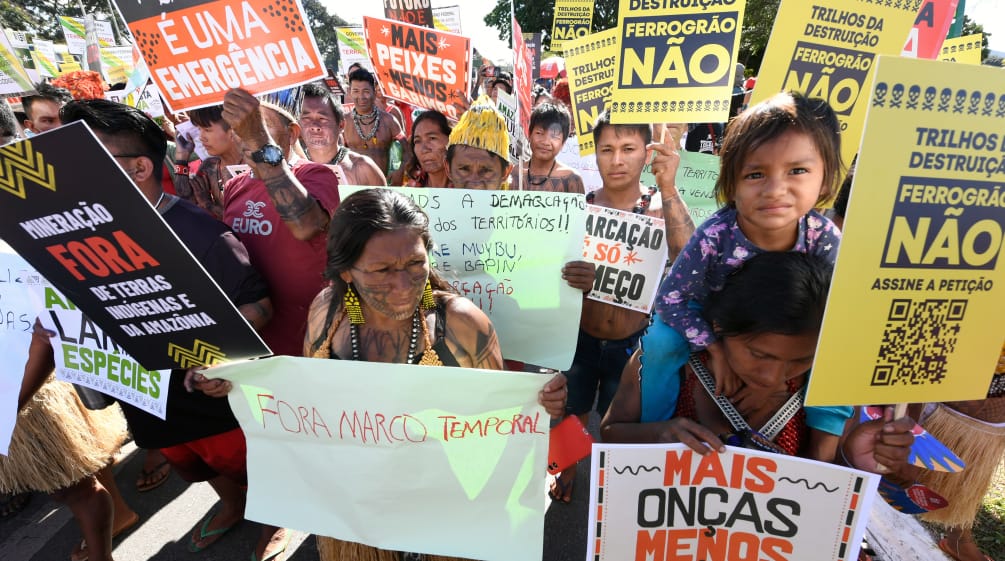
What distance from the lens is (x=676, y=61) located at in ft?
8.22

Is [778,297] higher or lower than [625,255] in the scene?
higher

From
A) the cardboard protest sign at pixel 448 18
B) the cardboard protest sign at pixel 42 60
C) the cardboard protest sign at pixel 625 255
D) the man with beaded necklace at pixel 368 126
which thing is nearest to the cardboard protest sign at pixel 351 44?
the cardboard protest sign at pixel 448 18

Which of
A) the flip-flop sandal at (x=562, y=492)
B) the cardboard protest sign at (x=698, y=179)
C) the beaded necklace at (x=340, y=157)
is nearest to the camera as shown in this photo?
the flip-flop sandal at (x=562, y=492)

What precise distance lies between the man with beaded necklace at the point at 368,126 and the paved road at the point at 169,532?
11.6 ft

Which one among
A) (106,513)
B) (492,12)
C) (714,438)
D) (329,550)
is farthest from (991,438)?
(492,12)

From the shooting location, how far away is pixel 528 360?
2234 millimetres

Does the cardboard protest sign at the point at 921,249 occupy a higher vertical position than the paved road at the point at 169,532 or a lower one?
higher

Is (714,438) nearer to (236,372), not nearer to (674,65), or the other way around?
(236,372)

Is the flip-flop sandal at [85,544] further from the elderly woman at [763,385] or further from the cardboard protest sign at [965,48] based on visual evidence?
the cardboard protest sign at [965,48]

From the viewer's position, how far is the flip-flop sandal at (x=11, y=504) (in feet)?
9.57

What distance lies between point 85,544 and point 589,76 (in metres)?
3.96

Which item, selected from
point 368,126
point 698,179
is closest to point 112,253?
point 698,179

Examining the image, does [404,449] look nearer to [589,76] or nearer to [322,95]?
[589,76]

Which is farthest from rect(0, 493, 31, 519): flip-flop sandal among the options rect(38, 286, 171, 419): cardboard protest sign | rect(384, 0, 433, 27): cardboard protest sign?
rect(384, 0, 433, 27): cardboard protest sign
